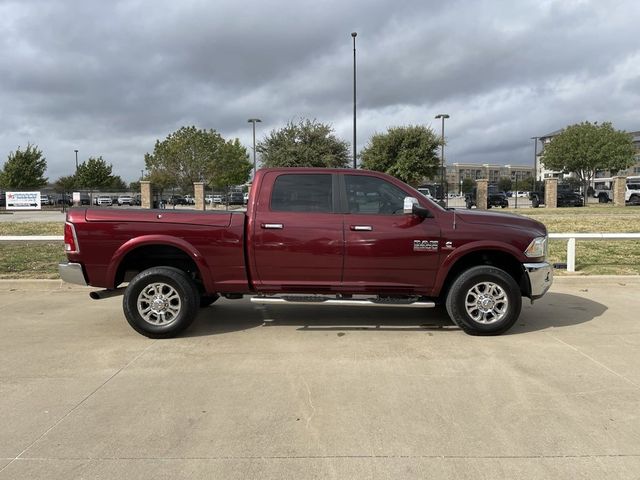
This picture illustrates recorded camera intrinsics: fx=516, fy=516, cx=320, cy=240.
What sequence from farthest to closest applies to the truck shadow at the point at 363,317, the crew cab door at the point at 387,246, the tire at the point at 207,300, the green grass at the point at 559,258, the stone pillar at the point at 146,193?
the stone pillar at the point at 146,193 → the green grass at the point at 559,258 → the tire at the point at 207,300 → the truck shadow at the point at 363,317 → the crew cab door at the point at 387,246

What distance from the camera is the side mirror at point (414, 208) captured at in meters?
5.57

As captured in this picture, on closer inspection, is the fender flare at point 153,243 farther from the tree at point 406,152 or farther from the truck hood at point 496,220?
the tree at point 406,152

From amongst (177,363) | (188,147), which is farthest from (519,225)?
(188,147)

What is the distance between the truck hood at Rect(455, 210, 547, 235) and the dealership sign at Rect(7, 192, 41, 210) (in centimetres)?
3901

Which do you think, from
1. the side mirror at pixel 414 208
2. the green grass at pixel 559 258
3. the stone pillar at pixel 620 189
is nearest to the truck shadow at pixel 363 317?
the side mirror at pixel 414 208

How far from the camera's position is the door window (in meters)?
5.92

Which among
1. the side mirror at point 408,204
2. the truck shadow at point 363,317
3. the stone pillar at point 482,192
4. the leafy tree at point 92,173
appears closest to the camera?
the side mirror at point 408,204

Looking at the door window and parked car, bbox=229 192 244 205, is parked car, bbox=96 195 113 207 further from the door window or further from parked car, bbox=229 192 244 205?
the door window

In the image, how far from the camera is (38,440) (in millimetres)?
3504

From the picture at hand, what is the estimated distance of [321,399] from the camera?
4172mm

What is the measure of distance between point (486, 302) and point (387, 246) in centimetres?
131

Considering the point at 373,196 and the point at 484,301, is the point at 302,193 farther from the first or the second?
the point at 484,301

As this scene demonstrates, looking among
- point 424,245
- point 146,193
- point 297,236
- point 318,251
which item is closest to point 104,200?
point 146,193

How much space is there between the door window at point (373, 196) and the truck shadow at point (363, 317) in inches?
57.6
